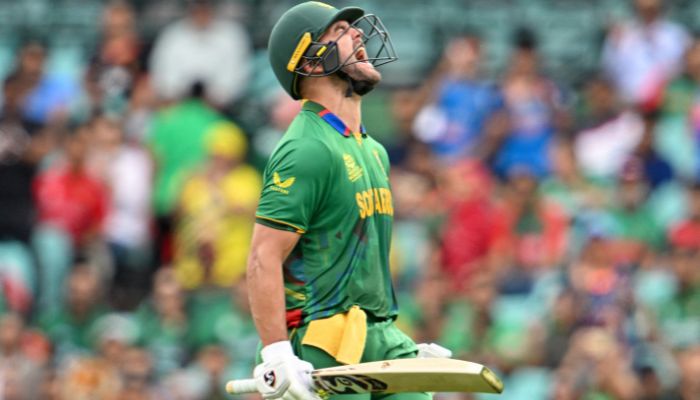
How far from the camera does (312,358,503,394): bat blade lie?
630 cm

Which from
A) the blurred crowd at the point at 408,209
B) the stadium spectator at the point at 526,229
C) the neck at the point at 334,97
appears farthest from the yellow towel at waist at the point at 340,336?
the stadium spectator at the point at 526,229

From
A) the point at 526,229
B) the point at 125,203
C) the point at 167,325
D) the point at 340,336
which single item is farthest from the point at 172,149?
the point at 340,336

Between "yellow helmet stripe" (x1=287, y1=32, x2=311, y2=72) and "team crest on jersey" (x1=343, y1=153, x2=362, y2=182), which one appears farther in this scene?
"yellow helmet stripe" (x1=287, y1=32, x2=311, y2=72)

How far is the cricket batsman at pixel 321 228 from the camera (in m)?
6.50

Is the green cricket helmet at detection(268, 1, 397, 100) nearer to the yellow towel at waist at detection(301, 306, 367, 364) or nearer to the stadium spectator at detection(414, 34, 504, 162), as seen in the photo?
the yellow towel at waist at detection(301, 306, 367, 364)

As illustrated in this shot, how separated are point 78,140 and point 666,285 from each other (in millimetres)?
5432

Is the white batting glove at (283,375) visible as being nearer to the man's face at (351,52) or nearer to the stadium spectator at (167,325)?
the man's face at (351,52)

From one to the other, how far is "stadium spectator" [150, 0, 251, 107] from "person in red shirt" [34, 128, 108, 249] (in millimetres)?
1268

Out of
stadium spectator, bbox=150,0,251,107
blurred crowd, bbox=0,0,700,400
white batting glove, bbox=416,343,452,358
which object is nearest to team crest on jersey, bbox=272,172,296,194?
white batting glove, bbox=416,343,452,358

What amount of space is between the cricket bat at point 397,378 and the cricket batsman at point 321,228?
10 centimetres

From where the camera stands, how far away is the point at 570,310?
462 inches

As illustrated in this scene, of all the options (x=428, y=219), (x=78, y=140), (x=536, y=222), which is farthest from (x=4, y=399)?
(x=536, y=222)

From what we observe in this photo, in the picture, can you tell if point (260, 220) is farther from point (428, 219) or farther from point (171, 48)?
point (171, 48)

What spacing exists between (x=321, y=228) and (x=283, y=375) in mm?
700
